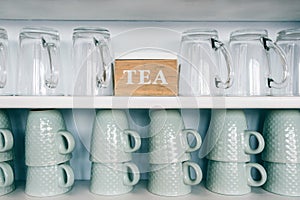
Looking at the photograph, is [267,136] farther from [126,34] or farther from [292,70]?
[126,34]

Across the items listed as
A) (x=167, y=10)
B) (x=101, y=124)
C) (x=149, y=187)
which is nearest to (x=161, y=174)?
(x=149, y=187)

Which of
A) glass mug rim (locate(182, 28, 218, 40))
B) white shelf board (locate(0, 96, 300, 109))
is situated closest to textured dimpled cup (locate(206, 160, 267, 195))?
white shelf board (locate(0, 96, 300, 109))

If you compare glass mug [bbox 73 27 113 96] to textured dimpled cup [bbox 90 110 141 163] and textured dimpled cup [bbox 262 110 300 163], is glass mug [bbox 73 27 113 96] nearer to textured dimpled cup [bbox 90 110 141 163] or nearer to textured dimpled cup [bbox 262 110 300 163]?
textured dimpled cup [bbox 90 110 141 163]

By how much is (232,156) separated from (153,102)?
0.19m

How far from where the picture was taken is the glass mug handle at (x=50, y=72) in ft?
2.13

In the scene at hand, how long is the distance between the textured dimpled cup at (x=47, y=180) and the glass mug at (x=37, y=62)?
0.47ft

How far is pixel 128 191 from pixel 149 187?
0.04 meters

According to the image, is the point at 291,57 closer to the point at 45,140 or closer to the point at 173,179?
the point at 173,179

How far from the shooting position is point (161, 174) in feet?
2.12

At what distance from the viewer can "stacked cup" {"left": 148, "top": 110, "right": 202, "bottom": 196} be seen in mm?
642

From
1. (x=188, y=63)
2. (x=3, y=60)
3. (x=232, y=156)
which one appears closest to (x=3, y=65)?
(x=3, y=60)

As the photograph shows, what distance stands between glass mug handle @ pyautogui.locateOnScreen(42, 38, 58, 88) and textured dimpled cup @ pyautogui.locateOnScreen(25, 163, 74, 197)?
0.50 feet

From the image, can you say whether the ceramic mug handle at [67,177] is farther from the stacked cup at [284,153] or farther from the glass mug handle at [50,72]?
the stacked cup at [284,153]

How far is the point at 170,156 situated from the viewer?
0.64m
